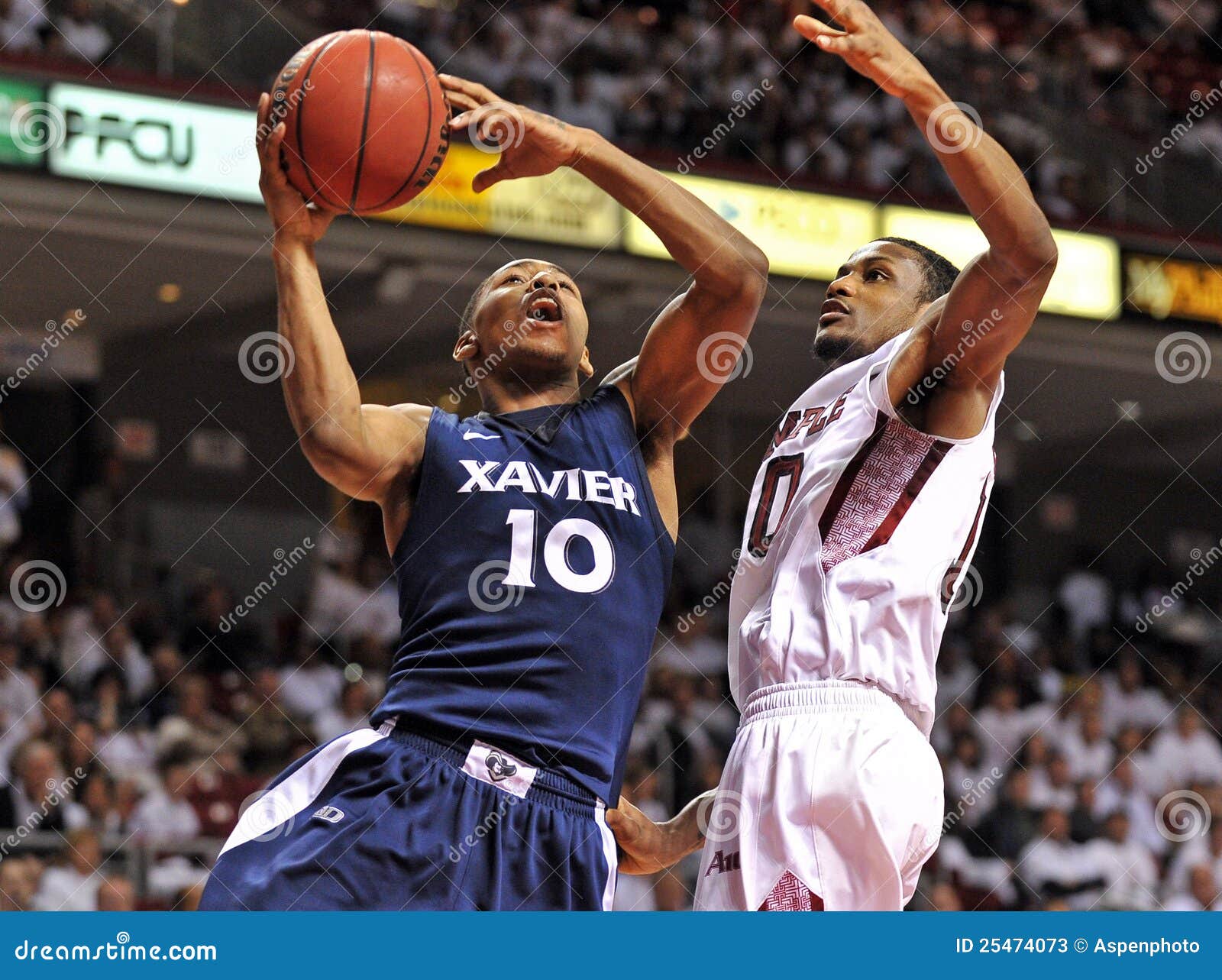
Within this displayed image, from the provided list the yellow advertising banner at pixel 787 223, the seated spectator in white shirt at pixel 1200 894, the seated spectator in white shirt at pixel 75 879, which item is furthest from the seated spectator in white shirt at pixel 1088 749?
the seated spectator in white shirt at pixel 75 879

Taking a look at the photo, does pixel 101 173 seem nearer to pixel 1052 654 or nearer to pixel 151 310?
pixel 151 310

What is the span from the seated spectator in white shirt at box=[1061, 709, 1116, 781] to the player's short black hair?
7.91 m

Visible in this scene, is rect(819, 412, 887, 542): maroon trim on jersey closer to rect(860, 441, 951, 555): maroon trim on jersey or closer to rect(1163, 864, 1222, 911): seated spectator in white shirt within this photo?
rect(860, 441, 951, 555): maroon trim on jersey

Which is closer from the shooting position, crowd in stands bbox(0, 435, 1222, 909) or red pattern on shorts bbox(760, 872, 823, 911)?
red pattern on shorts bbox(760, 872, 823, 911)

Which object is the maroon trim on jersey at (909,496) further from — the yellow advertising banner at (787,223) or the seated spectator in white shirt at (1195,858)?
the seated spectator in white shirt at (1195,858)

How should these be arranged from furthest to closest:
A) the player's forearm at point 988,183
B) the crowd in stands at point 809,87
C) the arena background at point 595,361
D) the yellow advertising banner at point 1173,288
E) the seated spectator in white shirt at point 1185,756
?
the yellow advertising banner at point 1173,288 < the seated spectator in white shirt at point 1185,756 < the crowd in stands at point 809,87 < the arena background at point 595,361 < the player's forearm at point 988,183

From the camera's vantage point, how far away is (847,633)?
3346 mm

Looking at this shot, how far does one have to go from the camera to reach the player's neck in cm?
359

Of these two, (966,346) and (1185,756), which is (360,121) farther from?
(1185,756)

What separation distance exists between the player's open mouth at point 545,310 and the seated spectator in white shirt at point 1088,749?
8534 mm

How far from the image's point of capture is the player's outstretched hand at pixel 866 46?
304 cm

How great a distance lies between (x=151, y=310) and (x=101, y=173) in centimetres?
247

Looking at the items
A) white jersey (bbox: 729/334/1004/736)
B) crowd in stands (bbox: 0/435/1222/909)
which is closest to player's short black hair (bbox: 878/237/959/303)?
white jersey (bbox: 729/334/1004/736)

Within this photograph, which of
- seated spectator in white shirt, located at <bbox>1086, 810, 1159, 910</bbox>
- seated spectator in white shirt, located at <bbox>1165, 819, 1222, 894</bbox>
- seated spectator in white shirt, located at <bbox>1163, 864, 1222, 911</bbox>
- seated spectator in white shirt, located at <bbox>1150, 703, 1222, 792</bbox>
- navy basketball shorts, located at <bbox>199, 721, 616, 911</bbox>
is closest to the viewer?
navy basketball shorts, located at <bbox>199, 721, 616, 911</bbox>
